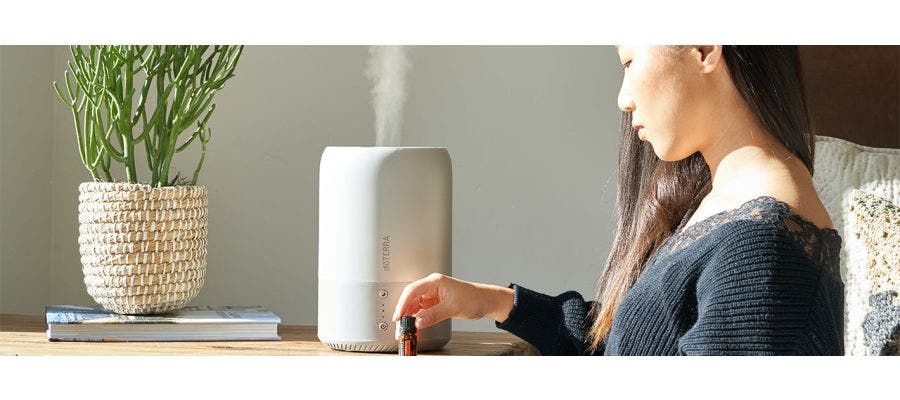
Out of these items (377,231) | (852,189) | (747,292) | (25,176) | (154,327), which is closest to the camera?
(747,292)

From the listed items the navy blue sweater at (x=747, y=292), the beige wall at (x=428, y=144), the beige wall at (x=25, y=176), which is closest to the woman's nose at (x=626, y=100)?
the navy blue sweater at (x=747, y=292)

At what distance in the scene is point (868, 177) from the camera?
4.73ft

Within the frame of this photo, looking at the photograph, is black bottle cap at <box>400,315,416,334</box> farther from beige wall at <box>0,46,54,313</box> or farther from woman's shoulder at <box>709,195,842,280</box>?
beige wall at <box>0,46,54,313</box>

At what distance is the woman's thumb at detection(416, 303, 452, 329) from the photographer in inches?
42.3

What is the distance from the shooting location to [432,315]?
3.56 ft

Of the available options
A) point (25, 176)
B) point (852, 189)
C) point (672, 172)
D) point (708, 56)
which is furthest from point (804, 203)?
point (25, 176)

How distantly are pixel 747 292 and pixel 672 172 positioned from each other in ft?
1.22

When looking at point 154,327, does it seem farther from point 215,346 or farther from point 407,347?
point 407,347
